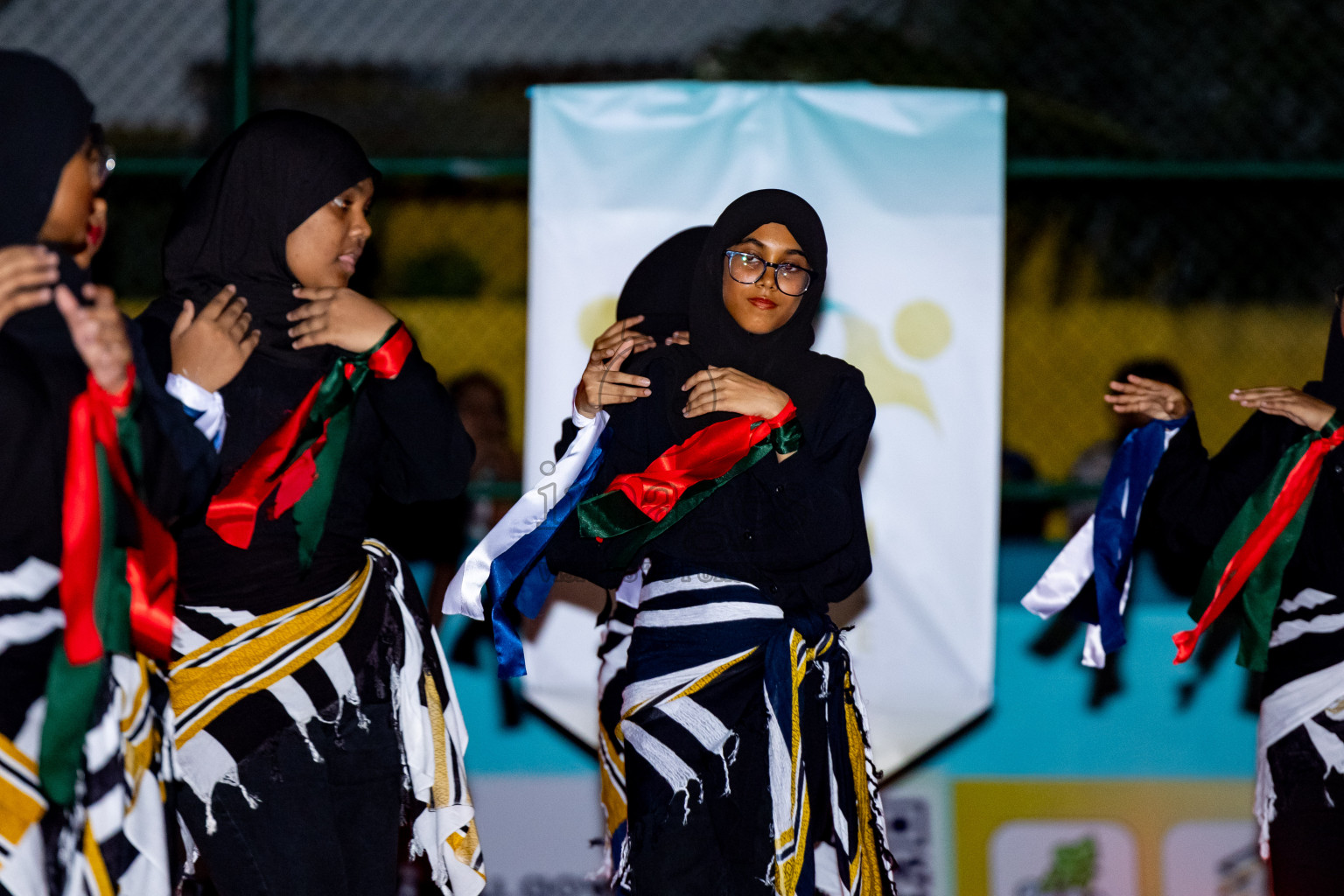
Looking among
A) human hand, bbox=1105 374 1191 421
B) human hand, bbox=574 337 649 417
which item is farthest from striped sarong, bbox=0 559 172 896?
human hand, bbox=1105 374 1191 421

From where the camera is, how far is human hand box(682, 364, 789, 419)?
3184mm

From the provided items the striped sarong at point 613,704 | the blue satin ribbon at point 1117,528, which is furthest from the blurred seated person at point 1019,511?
the striped sarong at point 613,704

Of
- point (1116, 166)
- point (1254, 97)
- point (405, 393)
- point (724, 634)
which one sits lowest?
point (724, 634)

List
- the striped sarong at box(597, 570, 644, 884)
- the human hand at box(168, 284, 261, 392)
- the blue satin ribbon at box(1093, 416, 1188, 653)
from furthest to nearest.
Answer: the blue satin ribbon at box(1093, 416, 1188, 653)
the striped sarong at box(597, 570, 644, 884)
the human hand at box(168, 284, 261, 392)

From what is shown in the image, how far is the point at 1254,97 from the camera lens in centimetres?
765

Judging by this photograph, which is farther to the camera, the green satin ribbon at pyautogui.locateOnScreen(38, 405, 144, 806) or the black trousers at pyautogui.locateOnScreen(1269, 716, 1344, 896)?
the black trousers at pyautogui.locateOnScreen(1269, 716, 1344, 896)

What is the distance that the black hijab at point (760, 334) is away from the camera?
3340 mm

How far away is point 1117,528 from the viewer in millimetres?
3871

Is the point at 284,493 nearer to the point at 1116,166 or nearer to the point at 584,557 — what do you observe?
the point at 584,557

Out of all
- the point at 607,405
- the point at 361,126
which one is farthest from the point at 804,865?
the point at 361,126

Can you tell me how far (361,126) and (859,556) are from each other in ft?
21.2

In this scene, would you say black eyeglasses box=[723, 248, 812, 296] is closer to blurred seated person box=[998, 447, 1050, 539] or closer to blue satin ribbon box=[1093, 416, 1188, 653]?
blue satin ribbon box=[1093, 416, 1188, 653]

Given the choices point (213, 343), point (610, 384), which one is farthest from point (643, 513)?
point (213, 343)

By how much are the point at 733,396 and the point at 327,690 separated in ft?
3.38
